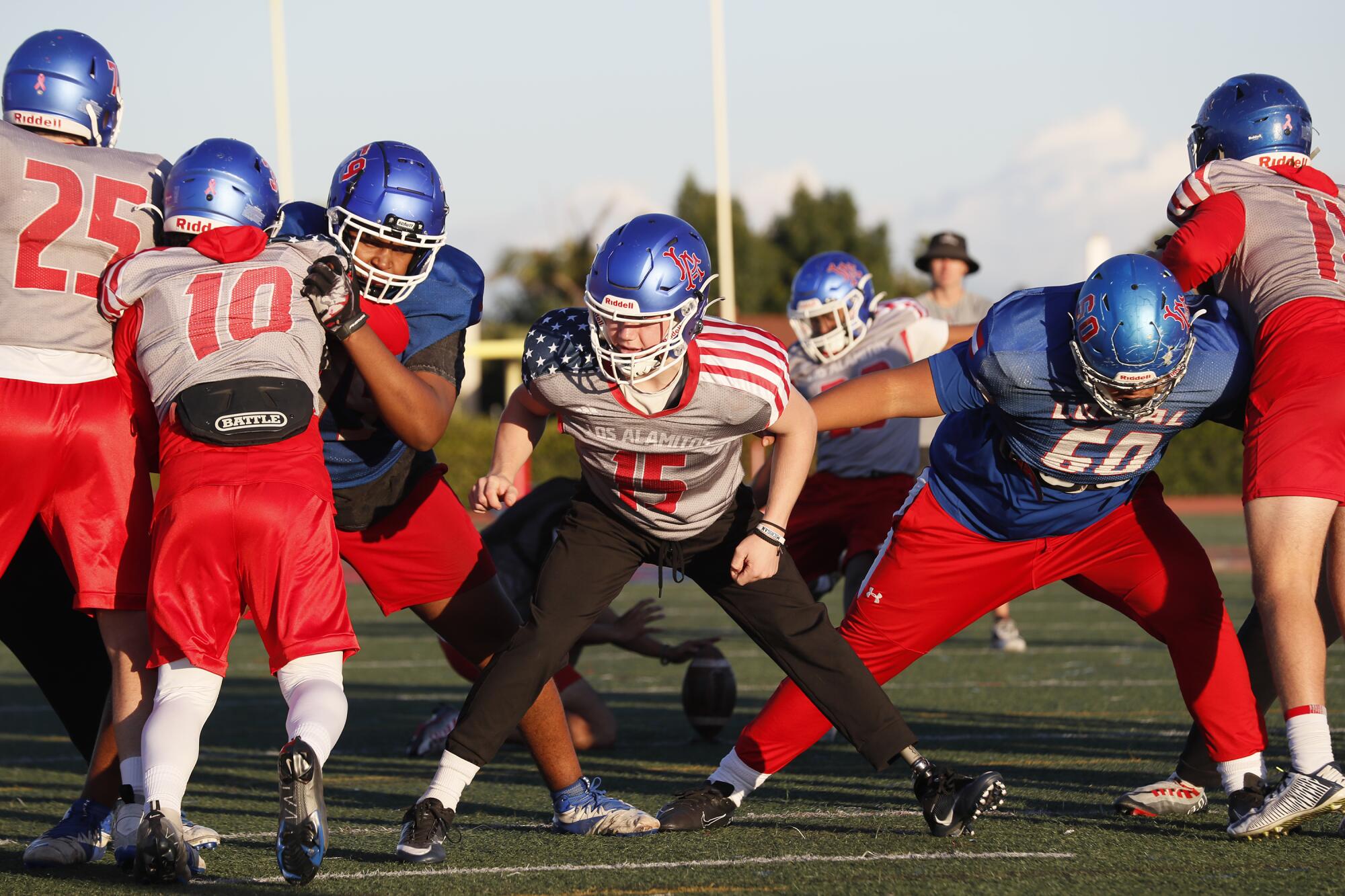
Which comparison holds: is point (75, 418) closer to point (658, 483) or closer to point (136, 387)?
point (136, 387)

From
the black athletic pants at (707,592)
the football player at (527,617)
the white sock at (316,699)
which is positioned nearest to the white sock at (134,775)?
the white sock at (316,699)

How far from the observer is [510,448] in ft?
13.7

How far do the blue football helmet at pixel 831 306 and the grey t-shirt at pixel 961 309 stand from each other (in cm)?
257

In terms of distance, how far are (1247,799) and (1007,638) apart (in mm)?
5130

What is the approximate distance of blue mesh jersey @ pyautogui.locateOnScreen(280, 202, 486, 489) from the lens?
4.29 m

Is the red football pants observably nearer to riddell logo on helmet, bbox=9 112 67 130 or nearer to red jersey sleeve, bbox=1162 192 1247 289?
red jersey sleeve, bbox=1162 192 1247 289

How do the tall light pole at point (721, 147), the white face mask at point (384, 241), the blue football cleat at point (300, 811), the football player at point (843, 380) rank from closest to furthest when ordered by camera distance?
the blue football cleat at point (300, 811), the white face mask at point (384, 241), the football player at point (843, 380), the tall light pole at point (721, 147)

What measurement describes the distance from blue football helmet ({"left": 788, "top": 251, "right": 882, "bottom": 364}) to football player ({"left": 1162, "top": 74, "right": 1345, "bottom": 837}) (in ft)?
7.92

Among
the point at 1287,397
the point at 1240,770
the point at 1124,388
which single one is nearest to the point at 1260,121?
the point at 1287,397

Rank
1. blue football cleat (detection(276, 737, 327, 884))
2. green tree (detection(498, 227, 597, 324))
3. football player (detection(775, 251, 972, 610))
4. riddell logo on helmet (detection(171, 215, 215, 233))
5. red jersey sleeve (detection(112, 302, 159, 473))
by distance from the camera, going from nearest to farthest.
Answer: blue football cleat (detection(276, 737, 327, 884)) → red jersey sleeve (detection(112, 302, 159, 473)) → riddell logo on helmet (detection(171, 215, 215, 233)) → football player (detection(775, 251, 972, 610)) → green tree (detection(498, 227, 597, 324))

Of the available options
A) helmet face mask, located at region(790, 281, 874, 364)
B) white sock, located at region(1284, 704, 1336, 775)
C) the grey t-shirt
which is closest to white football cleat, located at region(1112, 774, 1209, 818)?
white sock, located at region(1284, 704, 1336, 775)

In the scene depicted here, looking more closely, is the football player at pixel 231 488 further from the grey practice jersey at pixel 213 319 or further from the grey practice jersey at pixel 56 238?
the grey practice jersey at pixel 56 238

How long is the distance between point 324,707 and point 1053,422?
208 centimetres

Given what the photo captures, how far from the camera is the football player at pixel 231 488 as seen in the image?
11.6 feet
